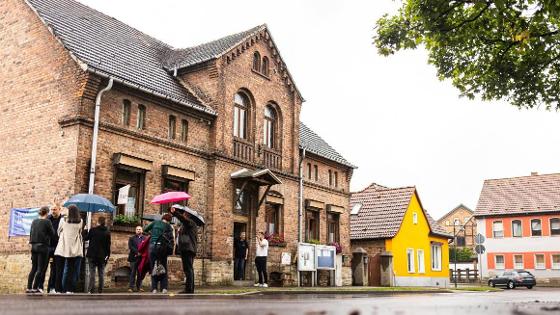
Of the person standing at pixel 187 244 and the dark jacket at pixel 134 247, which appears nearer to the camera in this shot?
the person standing at pixel 187 244

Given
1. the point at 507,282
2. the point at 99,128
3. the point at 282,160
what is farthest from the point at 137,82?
the point at 507,282

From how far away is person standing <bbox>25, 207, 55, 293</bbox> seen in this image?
44.4 ft

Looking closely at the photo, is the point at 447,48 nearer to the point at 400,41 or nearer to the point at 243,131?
the point at 400,41

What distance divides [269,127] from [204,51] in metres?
4.38

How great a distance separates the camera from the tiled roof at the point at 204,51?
23953 millimetres

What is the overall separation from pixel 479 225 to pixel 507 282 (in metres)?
12.3

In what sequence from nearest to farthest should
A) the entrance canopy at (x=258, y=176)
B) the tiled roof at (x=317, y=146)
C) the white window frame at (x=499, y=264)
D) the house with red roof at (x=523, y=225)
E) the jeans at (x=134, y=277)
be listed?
1. the jeans at (x=134, y=277)
2. the entrance canopy at (x=258, y=176)
3. the tiled roof at (x=317, y=146)
4. the house with red roof at (x=523, y=225)
5. the white window frame at (x=499, y=264)

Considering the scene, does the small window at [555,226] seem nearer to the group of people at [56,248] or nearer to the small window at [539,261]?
the small window at [539,261]

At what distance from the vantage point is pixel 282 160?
1060 inches

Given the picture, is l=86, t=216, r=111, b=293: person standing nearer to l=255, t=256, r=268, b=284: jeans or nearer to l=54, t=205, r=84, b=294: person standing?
l=54, t=205, r=84, b=294: person standing

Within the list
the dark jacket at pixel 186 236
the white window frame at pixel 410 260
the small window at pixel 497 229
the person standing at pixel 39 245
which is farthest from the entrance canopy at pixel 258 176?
the small window at pixel 497 229

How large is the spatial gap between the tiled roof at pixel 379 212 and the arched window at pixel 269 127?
36.0 ft

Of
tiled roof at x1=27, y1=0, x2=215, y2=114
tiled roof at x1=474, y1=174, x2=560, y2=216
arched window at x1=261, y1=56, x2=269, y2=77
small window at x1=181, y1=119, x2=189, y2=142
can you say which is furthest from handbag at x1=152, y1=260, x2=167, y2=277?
tiled roof at x1=474, y1=174, x2=560, y2=216

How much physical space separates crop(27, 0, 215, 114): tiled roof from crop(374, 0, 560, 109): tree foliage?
9.25 meters
